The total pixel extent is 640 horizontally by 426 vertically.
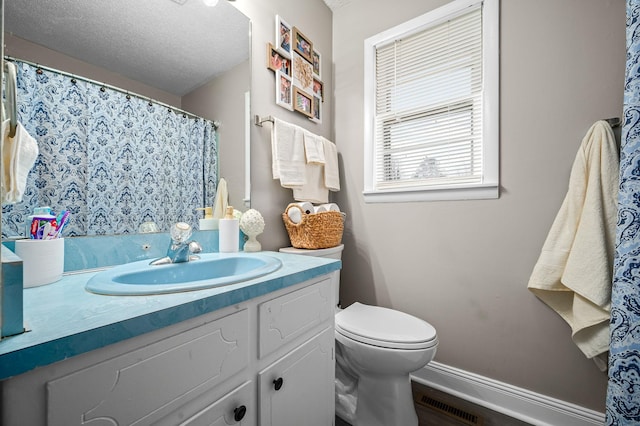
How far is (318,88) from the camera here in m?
1.78

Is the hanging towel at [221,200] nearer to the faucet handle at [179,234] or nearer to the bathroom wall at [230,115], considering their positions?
the bathroom wall at [230,115]

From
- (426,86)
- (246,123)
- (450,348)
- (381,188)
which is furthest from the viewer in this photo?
(381,188)

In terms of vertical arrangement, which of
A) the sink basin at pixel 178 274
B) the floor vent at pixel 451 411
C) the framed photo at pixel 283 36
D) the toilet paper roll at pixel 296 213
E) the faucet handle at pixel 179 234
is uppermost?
the framed photo at pixel 283 36

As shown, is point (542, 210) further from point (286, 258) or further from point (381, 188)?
point (286, 258)

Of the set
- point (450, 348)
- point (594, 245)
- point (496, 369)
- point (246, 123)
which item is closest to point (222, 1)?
point (246, 123)

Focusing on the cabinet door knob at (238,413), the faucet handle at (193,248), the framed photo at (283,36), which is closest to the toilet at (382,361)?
the cabinet door knob at (238,413)

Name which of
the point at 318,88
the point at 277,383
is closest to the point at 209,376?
the point at 277,383

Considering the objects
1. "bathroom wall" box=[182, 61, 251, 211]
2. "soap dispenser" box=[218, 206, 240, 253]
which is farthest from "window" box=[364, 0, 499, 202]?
"soap dispenser" box=[218, 206, 240, 253]

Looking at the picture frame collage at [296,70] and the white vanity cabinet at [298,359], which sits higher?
the picture frame collage at [296,70]

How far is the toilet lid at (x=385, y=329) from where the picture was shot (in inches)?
41.8

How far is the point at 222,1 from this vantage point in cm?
119

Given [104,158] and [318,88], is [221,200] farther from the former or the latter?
[318,88]

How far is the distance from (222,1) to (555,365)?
230 centimetres

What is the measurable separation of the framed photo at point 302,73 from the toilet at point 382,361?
54.5 inches
